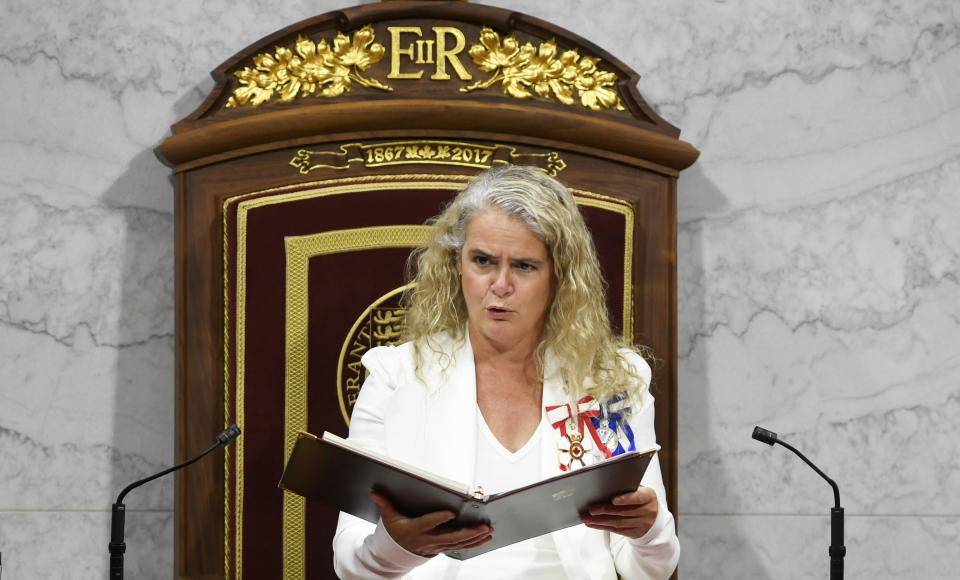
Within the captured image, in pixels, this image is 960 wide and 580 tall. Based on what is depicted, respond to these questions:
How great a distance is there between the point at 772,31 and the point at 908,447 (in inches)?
46.9

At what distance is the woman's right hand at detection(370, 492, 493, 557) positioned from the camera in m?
1.92

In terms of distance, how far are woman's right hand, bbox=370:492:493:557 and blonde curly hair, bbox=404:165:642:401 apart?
1.60 ft

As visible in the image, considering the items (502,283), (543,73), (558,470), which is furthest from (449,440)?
(543,73)

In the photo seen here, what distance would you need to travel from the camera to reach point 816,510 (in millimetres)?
3020


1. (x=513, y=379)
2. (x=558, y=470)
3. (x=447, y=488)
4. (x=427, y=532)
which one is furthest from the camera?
(x=513, y=379)

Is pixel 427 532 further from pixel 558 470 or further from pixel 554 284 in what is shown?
pixel 554 284

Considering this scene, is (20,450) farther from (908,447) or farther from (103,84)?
(908,447)

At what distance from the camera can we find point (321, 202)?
275cm

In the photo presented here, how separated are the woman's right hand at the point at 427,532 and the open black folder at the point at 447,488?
14 millimetres

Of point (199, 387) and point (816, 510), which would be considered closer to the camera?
point (199, 387)

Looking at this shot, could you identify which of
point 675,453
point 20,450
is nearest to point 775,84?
point 675,453

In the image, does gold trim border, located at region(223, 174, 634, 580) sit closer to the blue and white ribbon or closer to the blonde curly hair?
the blonde curly hair

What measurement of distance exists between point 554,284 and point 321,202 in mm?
653

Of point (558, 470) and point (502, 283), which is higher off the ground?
point (502, 283)
